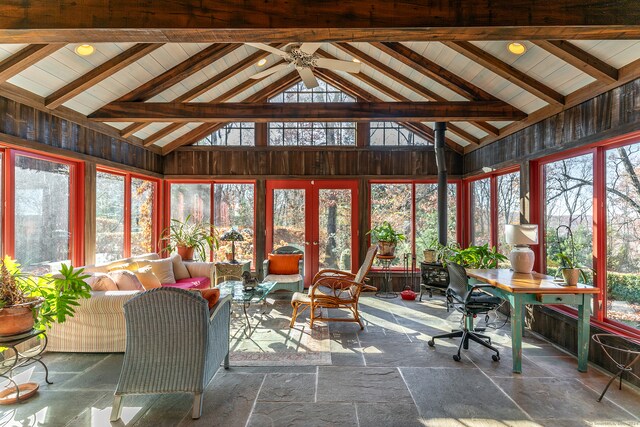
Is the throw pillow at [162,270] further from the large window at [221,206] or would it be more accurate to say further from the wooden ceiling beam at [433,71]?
the wooden ceiling beam at [433,71]

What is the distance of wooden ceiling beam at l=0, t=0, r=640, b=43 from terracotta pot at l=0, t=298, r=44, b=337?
1971 mm

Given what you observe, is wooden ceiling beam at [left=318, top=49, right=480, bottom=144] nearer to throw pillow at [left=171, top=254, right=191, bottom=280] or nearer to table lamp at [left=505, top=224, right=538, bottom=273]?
table lamp at [left=505, top=224, right=538, bottom=273]

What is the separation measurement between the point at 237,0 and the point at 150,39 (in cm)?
65

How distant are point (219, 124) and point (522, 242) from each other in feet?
18.0

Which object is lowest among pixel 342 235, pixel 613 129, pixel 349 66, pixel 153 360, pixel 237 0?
pixel 153 360

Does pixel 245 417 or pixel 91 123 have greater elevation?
pixel 91 123

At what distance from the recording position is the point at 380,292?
21.6 feet

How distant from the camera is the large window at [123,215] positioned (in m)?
5.23

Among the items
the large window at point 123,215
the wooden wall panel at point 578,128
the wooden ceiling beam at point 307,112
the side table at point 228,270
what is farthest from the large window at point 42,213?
the wooden wall panel at point 578,128

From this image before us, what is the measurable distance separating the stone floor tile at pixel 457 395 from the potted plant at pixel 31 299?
2918 millimetres

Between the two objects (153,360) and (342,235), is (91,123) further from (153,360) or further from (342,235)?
(342,235)

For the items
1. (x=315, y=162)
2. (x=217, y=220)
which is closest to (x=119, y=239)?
(x=217, y=220)

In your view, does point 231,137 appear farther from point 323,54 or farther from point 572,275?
point 572,275

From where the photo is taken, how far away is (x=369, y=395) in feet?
9.07
